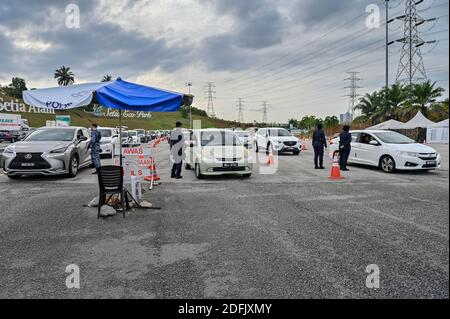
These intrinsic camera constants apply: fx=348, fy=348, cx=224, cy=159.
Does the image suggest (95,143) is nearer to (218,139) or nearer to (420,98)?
(218,139)

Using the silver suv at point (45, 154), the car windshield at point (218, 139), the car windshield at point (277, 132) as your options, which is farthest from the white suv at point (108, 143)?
the car windshield at point (277, 132)

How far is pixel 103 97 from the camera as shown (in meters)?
6.10

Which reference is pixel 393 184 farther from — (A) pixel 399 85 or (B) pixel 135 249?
(A) pixel 399 85

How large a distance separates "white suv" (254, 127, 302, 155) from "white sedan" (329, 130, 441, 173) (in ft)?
20.7

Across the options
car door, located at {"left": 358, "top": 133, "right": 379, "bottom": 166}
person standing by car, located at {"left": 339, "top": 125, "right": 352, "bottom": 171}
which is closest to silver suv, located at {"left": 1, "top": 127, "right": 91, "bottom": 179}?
person standing by car, located at {"left": 339, "top": 125, "right": 352, "bottom": 171}

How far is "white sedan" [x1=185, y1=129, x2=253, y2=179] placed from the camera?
10.7m

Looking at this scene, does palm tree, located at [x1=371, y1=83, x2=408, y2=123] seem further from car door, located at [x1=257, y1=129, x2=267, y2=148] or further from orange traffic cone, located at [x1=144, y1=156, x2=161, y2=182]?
orange traffic cone, located at [x1=144, y1=156, x2=161, y2=182]

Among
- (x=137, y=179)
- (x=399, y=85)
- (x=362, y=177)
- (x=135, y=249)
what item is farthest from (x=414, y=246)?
(x=399, y=85)

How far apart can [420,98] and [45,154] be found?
37925 millimetres

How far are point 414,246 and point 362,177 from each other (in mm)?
6930

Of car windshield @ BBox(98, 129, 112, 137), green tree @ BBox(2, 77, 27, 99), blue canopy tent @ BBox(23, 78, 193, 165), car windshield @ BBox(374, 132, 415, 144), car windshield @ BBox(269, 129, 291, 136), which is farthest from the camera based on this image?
green tree @ BBox(2, 77, 27, 99)

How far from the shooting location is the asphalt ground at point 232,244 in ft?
11.5

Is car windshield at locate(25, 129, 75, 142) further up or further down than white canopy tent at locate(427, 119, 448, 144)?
further up

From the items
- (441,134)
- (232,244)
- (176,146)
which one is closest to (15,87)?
(176,146)
